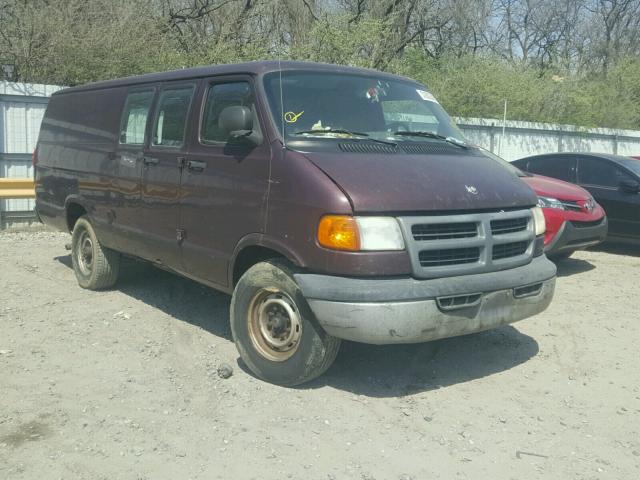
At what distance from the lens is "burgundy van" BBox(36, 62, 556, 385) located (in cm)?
420

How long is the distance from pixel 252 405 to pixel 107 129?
3477 millimetres

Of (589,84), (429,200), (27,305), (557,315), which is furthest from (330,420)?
(589,84)

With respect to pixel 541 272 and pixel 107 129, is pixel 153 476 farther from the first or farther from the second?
pixel 107 129

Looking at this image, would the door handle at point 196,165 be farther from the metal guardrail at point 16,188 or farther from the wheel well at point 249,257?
the metal guardrail at point 16,188

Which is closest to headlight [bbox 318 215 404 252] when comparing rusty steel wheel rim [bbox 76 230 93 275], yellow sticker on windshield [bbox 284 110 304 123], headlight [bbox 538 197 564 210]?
yellow sticker on windshield [bbox 284 110 304 123]

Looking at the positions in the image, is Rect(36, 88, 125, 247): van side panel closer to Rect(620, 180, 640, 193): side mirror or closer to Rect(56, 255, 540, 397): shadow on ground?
Rect(56, 255, 540, 397): shadow on ground

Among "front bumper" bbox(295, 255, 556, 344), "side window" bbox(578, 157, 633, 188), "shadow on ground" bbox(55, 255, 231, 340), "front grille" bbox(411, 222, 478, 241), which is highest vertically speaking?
"side window" bbox(578, 157, 633, 188)

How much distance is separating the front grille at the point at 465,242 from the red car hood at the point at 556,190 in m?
3.55

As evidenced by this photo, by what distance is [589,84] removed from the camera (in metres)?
25.0

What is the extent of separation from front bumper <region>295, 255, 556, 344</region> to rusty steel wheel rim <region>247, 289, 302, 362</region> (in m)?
0.33

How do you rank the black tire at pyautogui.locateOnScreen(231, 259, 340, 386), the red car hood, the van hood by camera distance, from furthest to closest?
the red car hood → the black tire at pyautogui.locateOnScreen(231, 259, 340, 386) → the van hood

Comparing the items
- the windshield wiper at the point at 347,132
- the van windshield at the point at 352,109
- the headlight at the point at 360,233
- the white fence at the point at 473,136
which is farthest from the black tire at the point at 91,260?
the white fence at the point at 473,136

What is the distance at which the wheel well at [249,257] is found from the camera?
15.8 feet

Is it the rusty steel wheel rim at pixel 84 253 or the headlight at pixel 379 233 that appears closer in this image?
the headlight at pixel 379 233
